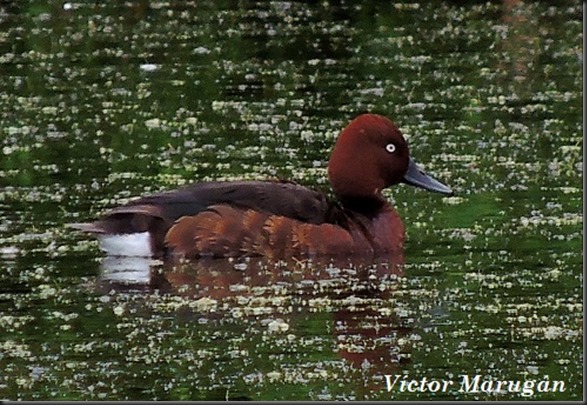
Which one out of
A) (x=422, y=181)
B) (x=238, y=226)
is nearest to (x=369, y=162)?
(x=422, y=181)

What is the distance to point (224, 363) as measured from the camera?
29.0 feet

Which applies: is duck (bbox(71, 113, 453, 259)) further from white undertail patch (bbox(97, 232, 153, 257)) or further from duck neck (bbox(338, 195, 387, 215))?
A: duck neck (bbox(338, 195, 387, 215))

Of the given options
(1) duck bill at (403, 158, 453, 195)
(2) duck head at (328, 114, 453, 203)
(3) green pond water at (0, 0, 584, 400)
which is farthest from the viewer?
(1) duck bill at (403, 158, 453, 195)

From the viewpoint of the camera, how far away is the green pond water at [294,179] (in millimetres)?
8828

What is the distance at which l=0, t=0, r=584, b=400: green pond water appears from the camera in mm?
8828

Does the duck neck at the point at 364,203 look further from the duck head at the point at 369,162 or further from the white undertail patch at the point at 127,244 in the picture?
the white undertail patch at the point at 127,244

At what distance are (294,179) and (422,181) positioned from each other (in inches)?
48.4

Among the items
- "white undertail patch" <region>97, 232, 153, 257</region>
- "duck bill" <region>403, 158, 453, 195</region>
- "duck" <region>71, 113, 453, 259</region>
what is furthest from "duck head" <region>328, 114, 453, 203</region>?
"white undertail patch" <region>97, 232, 153, 257</region>

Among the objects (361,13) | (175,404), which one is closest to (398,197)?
(175,404)

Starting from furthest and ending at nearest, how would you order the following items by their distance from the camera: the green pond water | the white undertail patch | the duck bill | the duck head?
the duck bill, the duck head, the white undertail patch, the green pond water

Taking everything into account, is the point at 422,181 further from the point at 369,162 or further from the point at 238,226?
the point at 238,226

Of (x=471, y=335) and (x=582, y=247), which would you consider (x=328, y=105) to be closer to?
(x=582, y=247)

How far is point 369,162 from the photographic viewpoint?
1166 centimetres

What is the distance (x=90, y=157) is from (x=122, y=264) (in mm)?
2518
